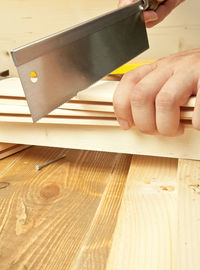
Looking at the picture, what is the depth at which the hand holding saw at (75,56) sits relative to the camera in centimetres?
52

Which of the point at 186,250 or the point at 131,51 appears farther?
the point at 131,51

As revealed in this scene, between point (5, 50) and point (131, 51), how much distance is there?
2.00ft

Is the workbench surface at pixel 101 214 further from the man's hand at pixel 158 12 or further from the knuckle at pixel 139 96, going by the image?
the man's hand at pixel 158 12

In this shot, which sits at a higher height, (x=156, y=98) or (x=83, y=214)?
(x=156, y=98)

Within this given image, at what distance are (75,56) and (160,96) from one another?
0.56 ft

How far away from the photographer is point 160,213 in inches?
21.3

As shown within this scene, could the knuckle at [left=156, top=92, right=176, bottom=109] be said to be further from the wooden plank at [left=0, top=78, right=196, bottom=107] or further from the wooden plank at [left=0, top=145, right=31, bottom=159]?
the wooden plank at [left=0, top=145, right=31, bottom=159]

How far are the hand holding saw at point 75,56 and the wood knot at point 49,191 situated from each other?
0.16 m

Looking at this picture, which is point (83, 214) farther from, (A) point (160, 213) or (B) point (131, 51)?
(B) point (131, 51)

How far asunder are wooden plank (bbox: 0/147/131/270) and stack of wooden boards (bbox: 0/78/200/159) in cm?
5

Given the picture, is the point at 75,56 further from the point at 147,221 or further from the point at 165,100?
the point at 147,221

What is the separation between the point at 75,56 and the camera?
60 cm

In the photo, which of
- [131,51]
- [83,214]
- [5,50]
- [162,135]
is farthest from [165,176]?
[5,50]

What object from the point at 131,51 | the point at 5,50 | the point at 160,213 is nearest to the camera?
the point at 160,213
